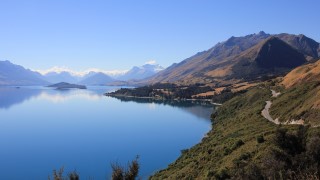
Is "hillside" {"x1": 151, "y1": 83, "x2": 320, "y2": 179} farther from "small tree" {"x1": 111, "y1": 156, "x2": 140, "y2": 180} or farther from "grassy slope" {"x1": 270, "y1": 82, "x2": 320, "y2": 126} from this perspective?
"small tree" {"x1": 111, "y1": 156, "x2": 140, "y2": 180}

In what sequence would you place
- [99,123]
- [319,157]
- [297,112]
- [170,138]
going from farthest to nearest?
[99,123] < [170,138] < [297,112] < [319,157]

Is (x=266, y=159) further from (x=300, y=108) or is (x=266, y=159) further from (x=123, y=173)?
(x=300, y=108)

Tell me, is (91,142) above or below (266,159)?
below

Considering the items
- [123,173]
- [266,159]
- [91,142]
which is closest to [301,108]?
[266,159]

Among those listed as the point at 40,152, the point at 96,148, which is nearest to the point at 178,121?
the point at 96,148

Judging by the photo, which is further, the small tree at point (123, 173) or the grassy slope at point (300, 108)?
the grassy slope at point (300, 108)

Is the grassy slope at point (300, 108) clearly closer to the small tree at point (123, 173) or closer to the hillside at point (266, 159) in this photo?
the hillside at point (266, 159)

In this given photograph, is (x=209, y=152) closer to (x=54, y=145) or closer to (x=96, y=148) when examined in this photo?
(x=96, y=148)

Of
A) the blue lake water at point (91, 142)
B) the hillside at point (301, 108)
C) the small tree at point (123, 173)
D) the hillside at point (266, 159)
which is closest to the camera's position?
the small tree at point (123, 173)

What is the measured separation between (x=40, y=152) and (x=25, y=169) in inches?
617

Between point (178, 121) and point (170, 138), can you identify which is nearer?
point (170, 138)

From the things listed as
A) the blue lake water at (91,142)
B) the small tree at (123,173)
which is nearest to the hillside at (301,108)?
the blue lake water at (91,142)

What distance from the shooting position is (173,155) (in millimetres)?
82188

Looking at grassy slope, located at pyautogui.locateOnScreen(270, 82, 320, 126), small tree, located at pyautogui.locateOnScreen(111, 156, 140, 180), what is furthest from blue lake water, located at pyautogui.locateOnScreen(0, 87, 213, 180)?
small tree, located at pyautogui.locateOnScreen(111, 156, 140, 180)
